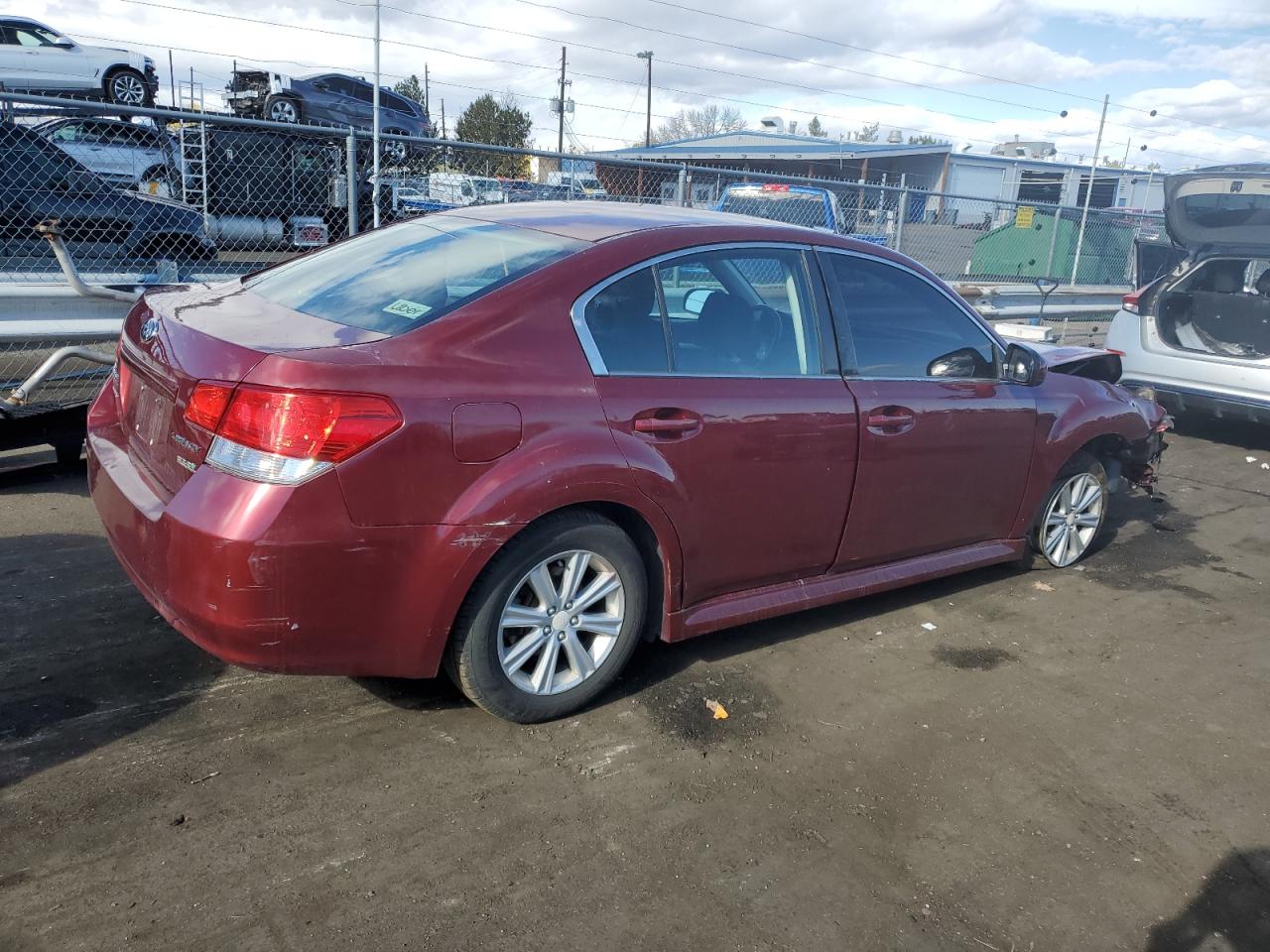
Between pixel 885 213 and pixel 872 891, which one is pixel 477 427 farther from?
pixel 885 213

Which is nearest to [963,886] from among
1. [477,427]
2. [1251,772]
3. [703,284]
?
[1251,772]

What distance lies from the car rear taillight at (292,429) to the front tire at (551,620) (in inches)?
23.7

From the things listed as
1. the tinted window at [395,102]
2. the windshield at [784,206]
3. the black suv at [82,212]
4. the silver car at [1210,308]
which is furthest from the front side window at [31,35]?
the silver car at [1210,308]

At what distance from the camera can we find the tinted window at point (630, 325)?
3.32m

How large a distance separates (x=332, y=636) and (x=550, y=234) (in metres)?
1.62

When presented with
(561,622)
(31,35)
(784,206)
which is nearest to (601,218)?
(561,622)

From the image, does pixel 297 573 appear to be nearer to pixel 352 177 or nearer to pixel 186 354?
pixel 186 354

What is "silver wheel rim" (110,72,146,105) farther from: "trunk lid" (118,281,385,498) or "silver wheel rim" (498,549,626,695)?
"silver wheel rim" (498,549,626,695)

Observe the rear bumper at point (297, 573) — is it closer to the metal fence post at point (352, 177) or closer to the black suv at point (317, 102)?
the metal fence post at point (352, 177)

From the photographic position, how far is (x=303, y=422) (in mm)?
2740

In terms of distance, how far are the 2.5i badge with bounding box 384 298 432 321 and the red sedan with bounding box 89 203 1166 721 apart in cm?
1

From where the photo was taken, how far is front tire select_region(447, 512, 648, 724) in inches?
123

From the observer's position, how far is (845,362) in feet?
13.0

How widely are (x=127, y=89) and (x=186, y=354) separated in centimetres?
1833
